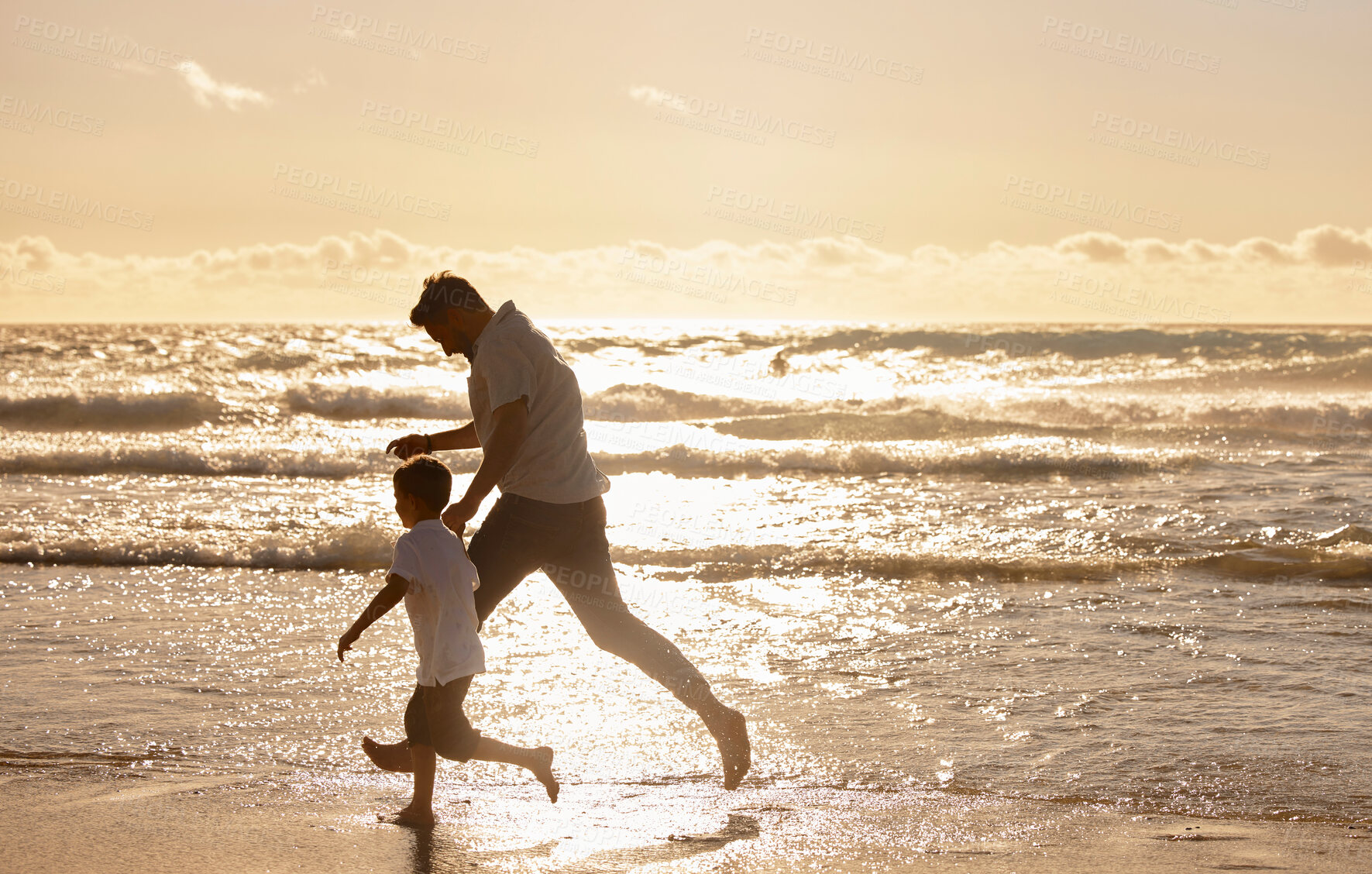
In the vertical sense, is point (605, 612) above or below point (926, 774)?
above

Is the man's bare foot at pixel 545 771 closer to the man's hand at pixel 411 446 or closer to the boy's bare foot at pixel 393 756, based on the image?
the boy's bare foot at pixel 393 756

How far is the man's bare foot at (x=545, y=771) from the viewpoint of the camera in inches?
126

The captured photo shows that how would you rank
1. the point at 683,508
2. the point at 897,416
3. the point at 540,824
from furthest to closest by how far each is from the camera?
the point at 897,416 → the point at 683,508 → the point at 540,824

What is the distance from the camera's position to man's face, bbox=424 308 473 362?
324 centimetres

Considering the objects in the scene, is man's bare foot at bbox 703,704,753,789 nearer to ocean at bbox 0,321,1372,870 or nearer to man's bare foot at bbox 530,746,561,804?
ocean at bbox 0,321,1372,870

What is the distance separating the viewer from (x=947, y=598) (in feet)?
20.6

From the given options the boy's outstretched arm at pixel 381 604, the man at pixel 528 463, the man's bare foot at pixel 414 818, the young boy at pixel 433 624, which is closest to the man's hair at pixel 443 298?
the man at pixel 528 463

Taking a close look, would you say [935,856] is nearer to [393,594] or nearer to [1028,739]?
[1028,739]

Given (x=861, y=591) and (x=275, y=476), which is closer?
(x=861, y=591)

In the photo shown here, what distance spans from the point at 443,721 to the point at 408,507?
638 mm

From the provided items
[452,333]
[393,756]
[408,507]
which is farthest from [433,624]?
[452,333]

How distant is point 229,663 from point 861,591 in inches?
141

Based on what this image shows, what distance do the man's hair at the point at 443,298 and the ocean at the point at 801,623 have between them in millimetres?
1563

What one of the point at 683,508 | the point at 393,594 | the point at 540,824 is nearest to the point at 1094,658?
the point at 540,824
